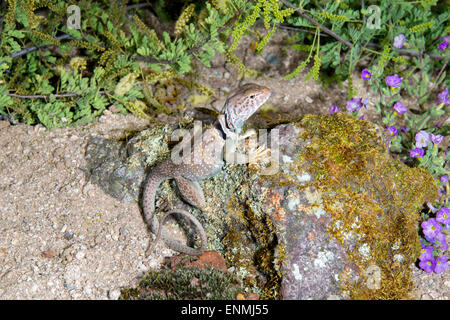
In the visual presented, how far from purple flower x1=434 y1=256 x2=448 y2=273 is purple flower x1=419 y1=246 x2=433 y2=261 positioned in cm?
9

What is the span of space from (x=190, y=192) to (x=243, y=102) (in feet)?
3.80

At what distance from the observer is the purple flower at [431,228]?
4082 mm

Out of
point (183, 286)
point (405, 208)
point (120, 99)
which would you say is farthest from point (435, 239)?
point (120, 99)

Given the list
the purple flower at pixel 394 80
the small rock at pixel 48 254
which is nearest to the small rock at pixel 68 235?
the small rock at pixel 48 254

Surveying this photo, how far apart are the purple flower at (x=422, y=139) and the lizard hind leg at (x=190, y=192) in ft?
8.87

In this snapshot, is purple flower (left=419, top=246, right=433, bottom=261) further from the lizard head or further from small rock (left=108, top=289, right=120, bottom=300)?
small rock (left=108, top=289, right=120, bottom=300)

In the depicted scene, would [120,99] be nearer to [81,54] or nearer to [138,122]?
[138,122]

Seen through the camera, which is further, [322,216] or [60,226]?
[60,226]

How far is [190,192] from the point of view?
13.8ft

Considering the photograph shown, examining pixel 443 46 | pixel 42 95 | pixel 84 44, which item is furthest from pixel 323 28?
pixel 42 95

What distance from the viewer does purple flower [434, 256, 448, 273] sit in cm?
404

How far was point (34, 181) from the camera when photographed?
4.71 meters

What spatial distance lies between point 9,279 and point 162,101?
3188 millimetres

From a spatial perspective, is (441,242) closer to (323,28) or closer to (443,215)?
(443,215)
